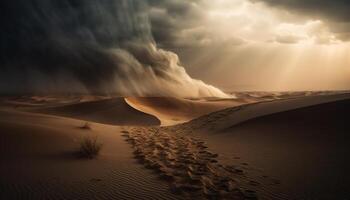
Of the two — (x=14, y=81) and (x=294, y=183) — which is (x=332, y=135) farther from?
(x=14, y=81)

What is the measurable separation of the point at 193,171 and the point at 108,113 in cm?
2578

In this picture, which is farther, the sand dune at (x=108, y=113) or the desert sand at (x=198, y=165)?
the sand dune at (x=108, y=113)

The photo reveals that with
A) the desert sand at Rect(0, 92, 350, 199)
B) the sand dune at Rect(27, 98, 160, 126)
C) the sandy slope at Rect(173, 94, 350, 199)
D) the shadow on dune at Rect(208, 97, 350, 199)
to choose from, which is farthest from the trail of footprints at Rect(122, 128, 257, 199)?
the sand dune at Rect(27, 98, 160, 126)

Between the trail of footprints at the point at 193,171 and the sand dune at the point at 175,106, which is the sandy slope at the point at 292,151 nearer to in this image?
the trail of footprints at the point at 193,171

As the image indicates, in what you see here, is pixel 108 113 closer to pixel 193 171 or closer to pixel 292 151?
pixel 292 151

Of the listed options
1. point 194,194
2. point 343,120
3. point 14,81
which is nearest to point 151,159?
point 194,194

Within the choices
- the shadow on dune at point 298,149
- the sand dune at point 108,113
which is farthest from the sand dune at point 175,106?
the shadow on dune at point 298,149

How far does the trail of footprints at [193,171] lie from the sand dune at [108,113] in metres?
16.7

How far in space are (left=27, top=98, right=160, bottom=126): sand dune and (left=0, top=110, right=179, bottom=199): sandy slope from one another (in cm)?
1731

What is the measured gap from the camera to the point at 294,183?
19.6ft

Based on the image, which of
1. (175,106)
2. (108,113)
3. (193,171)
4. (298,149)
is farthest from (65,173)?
(175,106)

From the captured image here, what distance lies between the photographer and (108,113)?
103 feet

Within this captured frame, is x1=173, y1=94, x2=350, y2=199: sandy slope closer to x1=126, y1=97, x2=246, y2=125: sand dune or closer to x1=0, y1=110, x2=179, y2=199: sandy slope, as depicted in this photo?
x1=0, y1=110, x2=179, y2=199: sandy slope

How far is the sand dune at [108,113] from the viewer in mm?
27922
